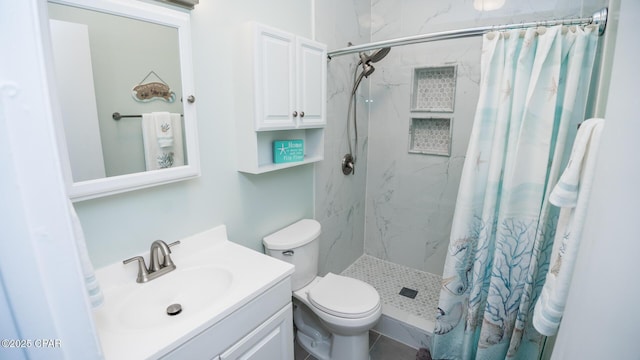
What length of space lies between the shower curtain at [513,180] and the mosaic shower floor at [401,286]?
426 millimetres

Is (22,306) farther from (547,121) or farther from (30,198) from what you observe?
(547,121)

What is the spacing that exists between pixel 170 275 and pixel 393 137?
6.87 feet

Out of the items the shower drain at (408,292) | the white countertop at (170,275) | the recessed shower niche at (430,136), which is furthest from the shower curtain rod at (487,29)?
the shower drain at (408,292)

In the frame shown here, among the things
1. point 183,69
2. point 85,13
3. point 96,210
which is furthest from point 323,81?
point 96,210

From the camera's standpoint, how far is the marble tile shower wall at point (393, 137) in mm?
2232

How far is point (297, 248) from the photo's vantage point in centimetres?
174

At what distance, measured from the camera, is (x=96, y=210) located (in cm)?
106

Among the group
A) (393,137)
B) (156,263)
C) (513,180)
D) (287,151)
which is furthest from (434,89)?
(156,263)

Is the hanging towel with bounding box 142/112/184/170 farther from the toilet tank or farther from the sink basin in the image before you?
the toilet tank

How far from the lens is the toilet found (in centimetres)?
162

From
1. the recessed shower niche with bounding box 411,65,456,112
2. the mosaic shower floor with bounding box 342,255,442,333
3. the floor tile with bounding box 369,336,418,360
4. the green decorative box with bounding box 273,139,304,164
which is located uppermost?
the recessed shower niche with bounding box 411,65,456,112

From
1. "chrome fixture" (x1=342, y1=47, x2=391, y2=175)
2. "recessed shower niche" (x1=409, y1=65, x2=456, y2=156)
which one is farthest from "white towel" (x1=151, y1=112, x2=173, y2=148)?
"recessed shower niche" (x1=409, y1=65, x2=456, y2=156)

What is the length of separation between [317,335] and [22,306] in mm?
1841

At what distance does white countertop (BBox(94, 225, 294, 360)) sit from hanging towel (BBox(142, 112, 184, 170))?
373mm
